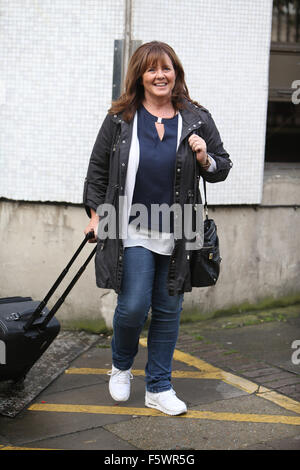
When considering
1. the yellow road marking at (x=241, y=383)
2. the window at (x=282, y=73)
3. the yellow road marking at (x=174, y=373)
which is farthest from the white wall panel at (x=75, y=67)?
the yellow road marking at (x=241, y=383)

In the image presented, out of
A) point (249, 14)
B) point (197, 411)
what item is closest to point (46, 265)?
point (197, 411)

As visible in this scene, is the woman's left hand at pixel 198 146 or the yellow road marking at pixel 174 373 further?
the yellow road marking at pixel 174 373

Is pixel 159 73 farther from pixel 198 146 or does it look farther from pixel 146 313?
pixel 146 313

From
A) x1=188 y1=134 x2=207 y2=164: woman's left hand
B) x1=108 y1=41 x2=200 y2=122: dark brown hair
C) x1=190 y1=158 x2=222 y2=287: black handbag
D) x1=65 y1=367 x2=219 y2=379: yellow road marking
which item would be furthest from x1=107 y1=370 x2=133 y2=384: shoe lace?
x1=108 y1=41 x2=200 y2=122: dark brown hair

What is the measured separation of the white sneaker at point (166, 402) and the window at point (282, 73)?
2.88 meters

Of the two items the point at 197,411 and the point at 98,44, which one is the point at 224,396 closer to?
the point at 197,411

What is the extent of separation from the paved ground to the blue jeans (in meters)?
0.26

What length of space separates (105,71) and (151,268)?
207cm

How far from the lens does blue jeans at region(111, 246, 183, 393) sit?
402 centimetres

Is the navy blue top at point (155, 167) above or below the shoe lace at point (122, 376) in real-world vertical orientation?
above

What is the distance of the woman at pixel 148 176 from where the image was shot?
13.0ft

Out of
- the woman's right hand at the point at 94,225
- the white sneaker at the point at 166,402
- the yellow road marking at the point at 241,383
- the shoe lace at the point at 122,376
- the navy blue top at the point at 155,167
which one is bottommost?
the yellow road marking at the point at 241,383

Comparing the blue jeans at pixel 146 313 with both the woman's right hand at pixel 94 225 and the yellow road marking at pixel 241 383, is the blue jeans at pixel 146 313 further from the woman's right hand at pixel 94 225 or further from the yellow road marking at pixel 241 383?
the yellow road marking at pixel 241 383

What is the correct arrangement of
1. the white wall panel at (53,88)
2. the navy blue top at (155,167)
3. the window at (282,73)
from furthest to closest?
the window at (282,73) < the white wall panel at (53,88) < the navy blue top at (155,167)
